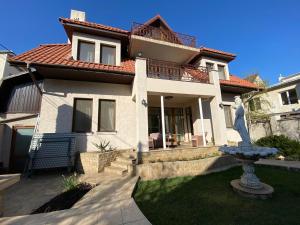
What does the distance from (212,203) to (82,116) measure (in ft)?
24.2

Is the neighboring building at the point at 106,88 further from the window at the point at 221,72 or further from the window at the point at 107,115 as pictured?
the window at the point at 221,72

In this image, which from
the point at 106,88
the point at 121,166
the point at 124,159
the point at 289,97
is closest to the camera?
the point at 121,166

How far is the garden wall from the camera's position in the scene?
5875mm

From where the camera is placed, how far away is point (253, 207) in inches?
148

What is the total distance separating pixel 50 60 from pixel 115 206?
25.0ft

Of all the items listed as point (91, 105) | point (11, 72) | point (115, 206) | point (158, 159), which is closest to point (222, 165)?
point (158, 159)

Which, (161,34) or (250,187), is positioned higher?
→ (161,34)

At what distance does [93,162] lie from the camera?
6.73 m

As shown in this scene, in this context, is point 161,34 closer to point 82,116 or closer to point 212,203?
point 82,116

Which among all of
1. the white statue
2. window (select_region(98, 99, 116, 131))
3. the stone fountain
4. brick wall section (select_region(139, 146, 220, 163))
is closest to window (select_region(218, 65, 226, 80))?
brick wall section (select_region(139, 146, 220, 163))

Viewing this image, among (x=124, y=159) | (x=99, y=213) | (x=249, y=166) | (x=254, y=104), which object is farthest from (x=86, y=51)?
(x=254, y=104)

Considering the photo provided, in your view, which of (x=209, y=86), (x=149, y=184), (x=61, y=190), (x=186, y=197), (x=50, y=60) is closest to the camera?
(x=186, y=197)

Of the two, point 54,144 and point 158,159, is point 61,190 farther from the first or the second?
point 158,159

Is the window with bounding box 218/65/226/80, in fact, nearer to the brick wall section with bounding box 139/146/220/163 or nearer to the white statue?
the brick wall section with bounding box 139/146/220/163
